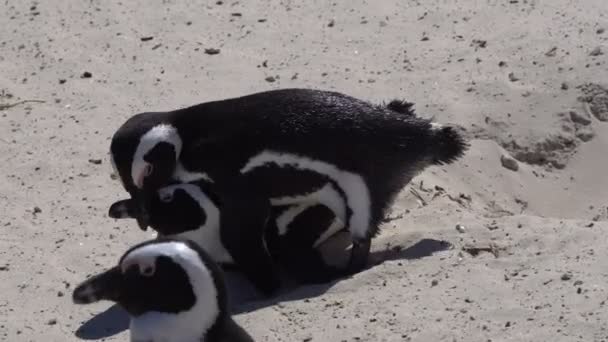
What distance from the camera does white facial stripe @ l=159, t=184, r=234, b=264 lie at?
563 centimetres

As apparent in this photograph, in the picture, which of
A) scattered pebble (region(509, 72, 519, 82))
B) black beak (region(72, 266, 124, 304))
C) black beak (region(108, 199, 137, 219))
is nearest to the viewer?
black beak (region(72, 266, 124, 304))

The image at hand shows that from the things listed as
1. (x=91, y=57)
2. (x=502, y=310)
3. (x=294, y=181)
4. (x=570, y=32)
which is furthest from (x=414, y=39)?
(x=502, y=310)

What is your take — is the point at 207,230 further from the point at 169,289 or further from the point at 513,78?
the point at 513,78

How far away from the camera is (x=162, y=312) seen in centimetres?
441

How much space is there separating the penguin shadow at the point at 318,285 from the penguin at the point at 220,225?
7 cm

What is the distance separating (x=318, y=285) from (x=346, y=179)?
43 centimetres

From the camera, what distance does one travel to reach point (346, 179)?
5.59 m

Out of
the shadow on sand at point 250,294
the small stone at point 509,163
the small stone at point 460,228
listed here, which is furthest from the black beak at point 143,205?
the small stone at point 509,163

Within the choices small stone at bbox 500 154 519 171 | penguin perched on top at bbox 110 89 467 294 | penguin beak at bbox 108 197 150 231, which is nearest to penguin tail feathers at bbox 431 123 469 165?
penguin perched on top at bbox 110 89 467 294

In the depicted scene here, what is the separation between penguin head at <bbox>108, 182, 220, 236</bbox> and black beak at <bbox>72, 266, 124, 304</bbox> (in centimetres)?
107

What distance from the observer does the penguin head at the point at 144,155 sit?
18.2 ft

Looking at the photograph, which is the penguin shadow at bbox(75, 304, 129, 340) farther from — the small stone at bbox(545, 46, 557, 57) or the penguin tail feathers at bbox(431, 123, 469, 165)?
the small stone at bbox(545, 46, 557, 57)

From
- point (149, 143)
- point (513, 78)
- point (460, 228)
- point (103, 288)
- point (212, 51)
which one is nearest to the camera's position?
point (103, 288)

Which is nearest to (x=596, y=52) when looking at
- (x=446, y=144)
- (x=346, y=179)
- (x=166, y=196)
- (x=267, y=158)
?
(x=446, y=144)
